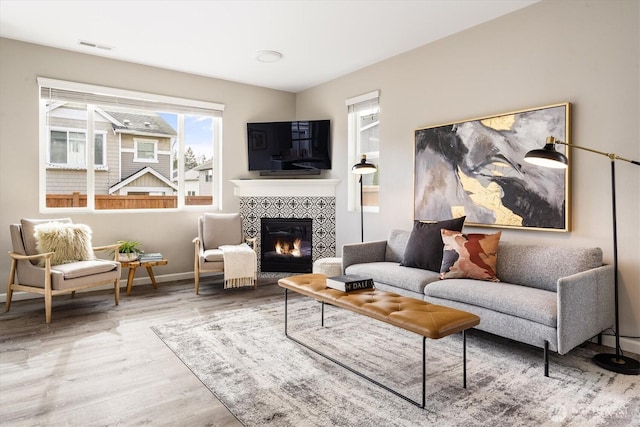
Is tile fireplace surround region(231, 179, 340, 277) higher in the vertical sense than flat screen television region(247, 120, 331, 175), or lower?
lower

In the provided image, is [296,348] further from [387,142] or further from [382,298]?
[387,142]

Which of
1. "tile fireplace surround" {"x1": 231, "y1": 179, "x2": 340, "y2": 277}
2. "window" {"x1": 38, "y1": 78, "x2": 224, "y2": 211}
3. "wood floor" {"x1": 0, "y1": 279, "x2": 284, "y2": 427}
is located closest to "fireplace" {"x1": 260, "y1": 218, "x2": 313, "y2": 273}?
"tile fireplace surround" {"x1": 231, "y1": 179, "x2": 340, "y2": 277}

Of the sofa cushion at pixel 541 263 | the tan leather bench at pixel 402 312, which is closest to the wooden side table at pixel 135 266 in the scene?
the tan leather bench at pixel 402 312

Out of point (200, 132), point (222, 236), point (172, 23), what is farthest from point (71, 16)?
point (222, 236)

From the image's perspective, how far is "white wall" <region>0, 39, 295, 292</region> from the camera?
165 inches

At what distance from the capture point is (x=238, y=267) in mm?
4609

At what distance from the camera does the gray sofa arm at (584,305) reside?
7.95ft

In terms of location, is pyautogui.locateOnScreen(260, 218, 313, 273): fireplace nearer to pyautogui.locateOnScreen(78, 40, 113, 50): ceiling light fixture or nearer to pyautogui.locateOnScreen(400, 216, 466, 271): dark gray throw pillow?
pyautogui.locateOnScreen(400, 216, 466, 271): dark gray throw pillow

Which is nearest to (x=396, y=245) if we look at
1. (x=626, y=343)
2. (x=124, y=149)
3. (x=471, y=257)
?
(x=471, y=257)

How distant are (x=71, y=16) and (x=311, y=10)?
2.19 meters

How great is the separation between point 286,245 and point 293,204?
621 mm

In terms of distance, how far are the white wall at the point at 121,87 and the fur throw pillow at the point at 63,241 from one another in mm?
606

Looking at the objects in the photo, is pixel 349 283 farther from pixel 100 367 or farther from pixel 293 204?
pixel 293 204

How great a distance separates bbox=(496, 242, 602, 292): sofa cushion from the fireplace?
2896 millimetres
